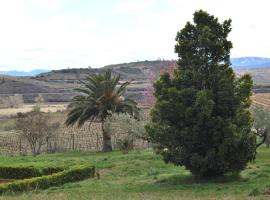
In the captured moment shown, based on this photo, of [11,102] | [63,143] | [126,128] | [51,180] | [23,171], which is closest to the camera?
[51,180]

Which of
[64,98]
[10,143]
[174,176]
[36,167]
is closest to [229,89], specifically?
[174,176]

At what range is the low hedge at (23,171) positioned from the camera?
94.9ft

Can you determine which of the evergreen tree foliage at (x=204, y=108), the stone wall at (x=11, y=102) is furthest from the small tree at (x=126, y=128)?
the stone wall at (x=11, y=102)

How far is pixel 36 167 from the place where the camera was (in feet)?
96.5

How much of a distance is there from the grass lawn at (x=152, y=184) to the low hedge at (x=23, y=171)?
922 millimetres

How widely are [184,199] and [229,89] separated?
664 centimetres

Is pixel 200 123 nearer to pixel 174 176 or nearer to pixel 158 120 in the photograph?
pixel 158 120

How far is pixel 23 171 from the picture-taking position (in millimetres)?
29391

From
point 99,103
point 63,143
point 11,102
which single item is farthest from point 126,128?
point 11,102

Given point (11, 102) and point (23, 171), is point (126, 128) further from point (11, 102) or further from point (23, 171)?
point (11, 102)

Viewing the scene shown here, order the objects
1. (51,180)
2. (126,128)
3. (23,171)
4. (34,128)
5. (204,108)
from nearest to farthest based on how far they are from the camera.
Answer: (204,108) < (51,180) < (23,171) < (126,128) < (34,128)

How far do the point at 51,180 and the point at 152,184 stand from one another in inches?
246

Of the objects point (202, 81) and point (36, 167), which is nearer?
point (202, 81)

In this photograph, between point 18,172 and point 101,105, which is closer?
point 18,172
